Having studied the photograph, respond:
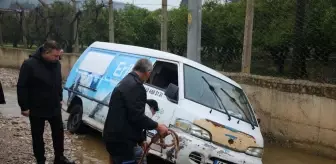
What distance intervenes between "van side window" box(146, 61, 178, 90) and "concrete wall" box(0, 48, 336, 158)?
2407 millimetres

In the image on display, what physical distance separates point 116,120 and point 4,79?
1387 cm

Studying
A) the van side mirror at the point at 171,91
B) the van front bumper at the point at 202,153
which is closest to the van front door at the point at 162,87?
the van side mirror at the point at 171,91

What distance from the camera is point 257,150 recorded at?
18.5 feet

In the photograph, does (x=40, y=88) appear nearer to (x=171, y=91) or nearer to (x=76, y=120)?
(x=171, y=91)

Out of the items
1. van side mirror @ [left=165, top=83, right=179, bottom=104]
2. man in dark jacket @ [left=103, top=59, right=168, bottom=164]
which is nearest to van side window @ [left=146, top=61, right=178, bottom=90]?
van side mirror @ [left=165, top=83, right=179, bottom=104]

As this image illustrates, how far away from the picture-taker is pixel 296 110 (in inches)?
299

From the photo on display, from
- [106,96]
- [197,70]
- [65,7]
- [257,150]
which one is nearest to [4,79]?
[65,7]

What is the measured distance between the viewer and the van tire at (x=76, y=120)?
7.84 m

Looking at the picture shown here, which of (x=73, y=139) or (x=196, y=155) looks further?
(x=73, y=139)

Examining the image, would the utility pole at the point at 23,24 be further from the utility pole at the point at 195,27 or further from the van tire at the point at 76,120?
the utility pole at the point at 195,27

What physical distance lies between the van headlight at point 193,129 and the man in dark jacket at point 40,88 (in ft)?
5.51

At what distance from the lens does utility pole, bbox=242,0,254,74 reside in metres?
8.32

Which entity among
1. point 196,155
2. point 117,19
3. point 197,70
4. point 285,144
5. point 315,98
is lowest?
point 285,144

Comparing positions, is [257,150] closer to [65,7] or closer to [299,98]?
[299,98]
